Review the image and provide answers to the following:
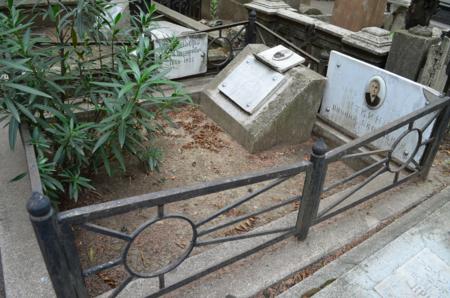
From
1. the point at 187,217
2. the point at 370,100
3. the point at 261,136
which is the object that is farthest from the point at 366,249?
the point at 370,100

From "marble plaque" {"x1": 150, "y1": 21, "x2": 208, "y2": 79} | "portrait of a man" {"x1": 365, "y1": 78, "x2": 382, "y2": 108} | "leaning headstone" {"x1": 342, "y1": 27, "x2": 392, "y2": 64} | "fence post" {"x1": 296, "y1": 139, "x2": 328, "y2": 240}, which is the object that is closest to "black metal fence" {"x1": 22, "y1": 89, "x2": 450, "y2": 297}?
"fence post" {"x1": 296, "y1": 139, "x2": 328, "y2": 240}

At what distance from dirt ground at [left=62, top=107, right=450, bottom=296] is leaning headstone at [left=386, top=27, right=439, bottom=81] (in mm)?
956

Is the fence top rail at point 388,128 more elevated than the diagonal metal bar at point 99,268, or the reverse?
the fence top rail at point 388,128

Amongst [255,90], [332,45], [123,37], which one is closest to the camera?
[123,37]

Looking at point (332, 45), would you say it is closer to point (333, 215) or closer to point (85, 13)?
point (333, 215)

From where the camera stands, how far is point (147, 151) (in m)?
3.08

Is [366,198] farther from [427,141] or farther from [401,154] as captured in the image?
[401,154]

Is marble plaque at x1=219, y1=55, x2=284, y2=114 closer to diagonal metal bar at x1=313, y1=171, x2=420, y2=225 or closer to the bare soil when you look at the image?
the bare soil

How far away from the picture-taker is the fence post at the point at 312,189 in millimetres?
2170

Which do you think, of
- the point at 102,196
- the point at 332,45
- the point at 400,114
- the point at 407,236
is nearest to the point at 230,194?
the point at 102,196

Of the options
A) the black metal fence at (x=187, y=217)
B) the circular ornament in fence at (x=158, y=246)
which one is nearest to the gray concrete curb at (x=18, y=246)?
the black metal fence at (x=187, y=217)

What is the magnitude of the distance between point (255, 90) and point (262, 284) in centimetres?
218

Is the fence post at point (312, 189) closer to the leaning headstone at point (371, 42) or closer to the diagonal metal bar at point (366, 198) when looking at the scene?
the diagonal metal bar at point (366, 198)

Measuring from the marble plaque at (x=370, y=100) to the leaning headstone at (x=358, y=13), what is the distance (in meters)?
2.47
